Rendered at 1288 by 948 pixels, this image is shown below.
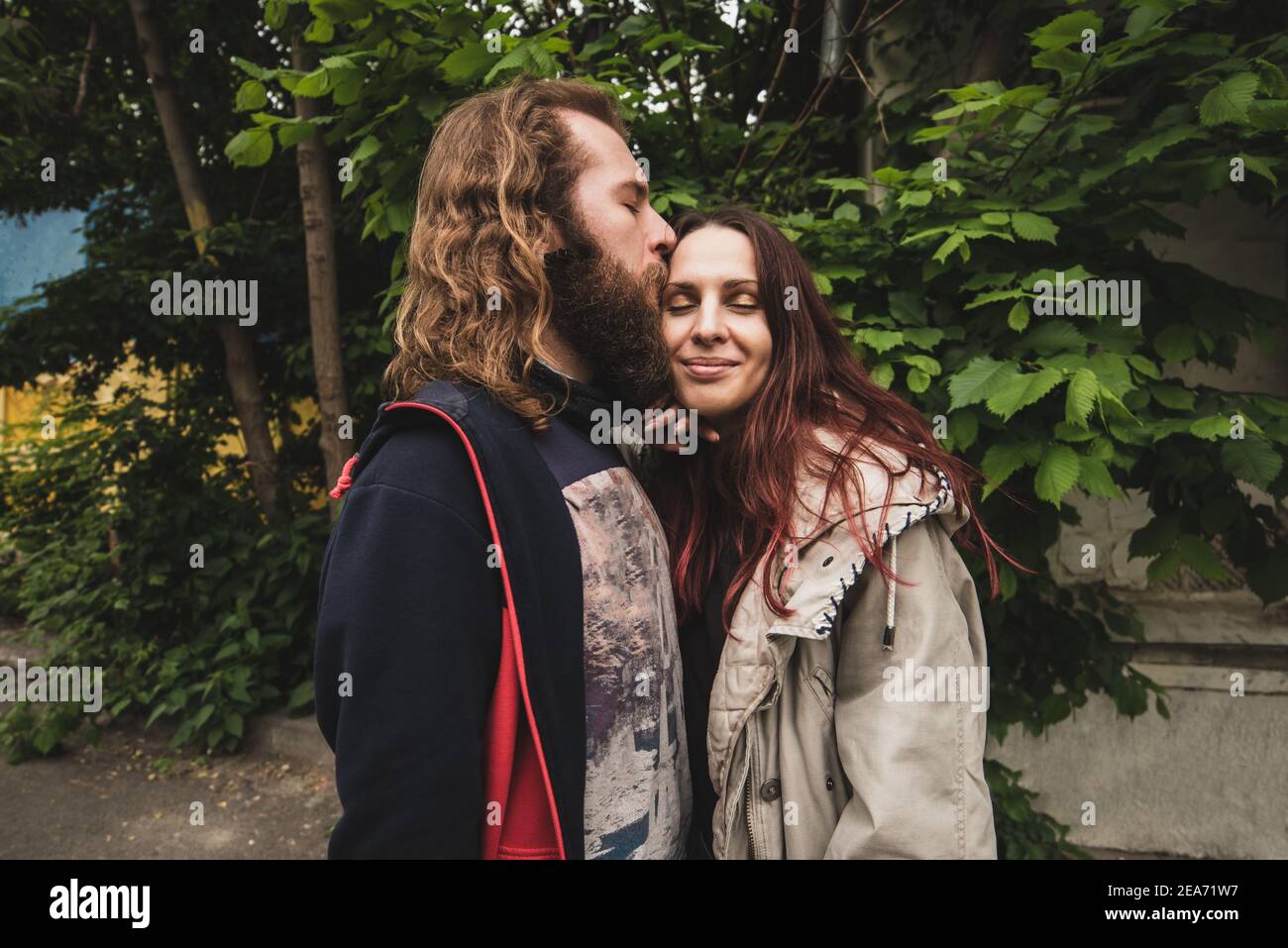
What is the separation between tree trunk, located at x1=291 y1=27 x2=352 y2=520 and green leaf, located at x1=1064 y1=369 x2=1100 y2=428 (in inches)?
146

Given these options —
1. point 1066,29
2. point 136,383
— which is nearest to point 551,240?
point 1066,29

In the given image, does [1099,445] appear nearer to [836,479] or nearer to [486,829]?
[836,479]

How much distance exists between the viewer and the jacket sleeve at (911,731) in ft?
4.45

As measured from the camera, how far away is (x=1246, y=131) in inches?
73.1

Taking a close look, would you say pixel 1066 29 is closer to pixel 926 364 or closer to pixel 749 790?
pixel 926 364

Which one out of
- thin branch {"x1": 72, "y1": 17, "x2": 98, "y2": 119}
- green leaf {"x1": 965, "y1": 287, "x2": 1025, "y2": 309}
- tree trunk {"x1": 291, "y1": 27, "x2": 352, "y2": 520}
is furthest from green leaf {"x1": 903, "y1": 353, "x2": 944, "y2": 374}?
thin branch {"x1": 72, "y1": 17, "x2": 98, "y2": 119}

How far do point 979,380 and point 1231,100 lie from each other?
2.64ft

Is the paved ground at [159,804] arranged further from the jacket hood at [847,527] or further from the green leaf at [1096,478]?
the green leaf at [1096,478]

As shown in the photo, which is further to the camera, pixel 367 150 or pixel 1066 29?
pixel 367 150

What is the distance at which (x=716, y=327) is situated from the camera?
1.80m

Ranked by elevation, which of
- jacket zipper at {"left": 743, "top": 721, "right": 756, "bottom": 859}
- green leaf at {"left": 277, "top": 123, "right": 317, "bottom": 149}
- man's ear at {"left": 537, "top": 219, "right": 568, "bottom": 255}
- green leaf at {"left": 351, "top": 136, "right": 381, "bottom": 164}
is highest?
green leaf at {"left": 277, "top": 123, "right": 317, "bottom": 149}

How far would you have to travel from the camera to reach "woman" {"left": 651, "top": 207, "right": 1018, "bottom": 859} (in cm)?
138

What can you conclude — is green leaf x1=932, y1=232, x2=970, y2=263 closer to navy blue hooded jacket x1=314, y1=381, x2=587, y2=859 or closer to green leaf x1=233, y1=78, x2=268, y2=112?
navy blue hooded jacket x1=314, y1=381, x2=587, y2=859

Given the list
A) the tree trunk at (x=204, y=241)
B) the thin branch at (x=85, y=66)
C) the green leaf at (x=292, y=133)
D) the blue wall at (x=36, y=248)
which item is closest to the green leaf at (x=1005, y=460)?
the green leaf at (x=292, y=133)
